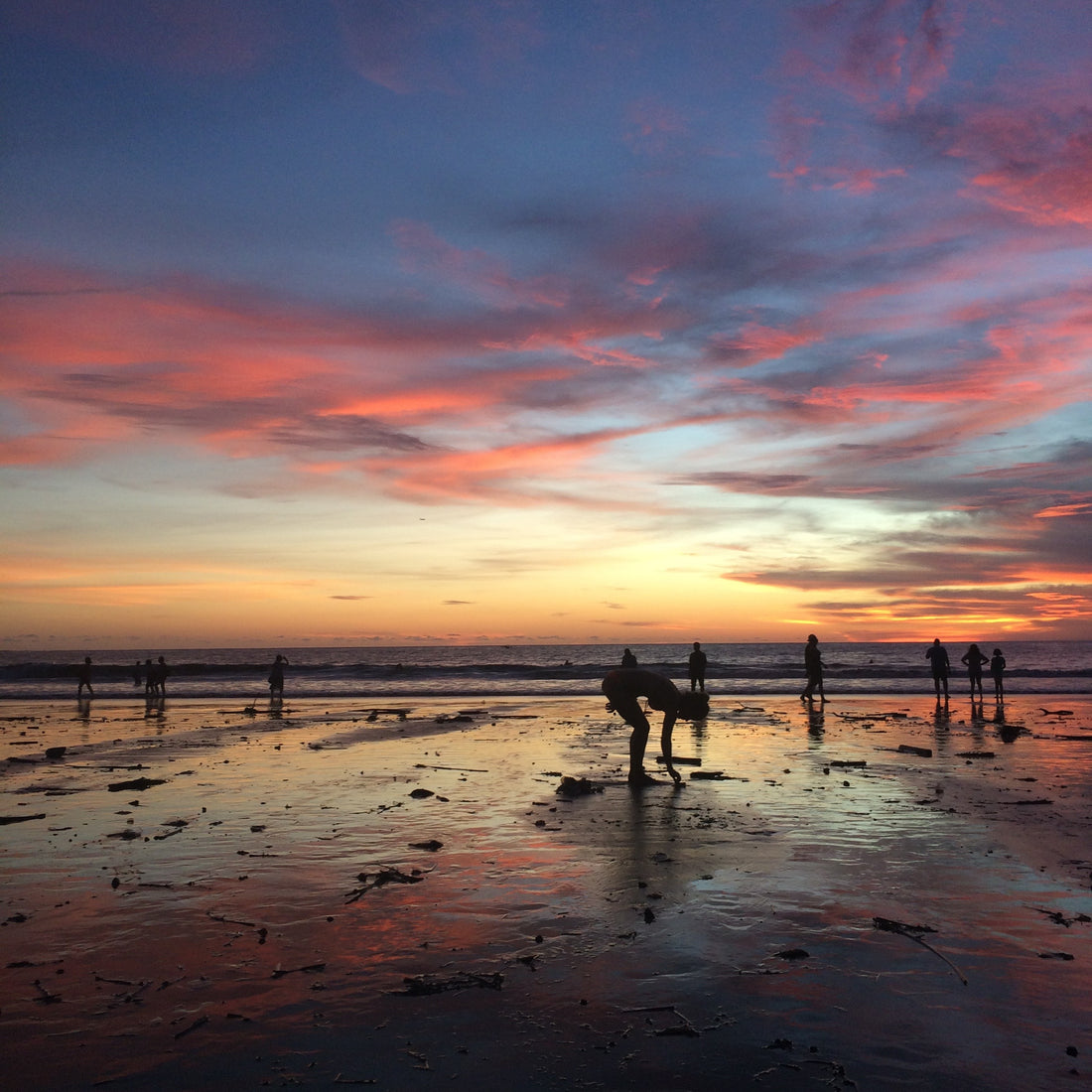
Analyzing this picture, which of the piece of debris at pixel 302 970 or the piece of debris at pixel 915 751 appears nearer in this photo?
the piece of debris at pixel 302 970

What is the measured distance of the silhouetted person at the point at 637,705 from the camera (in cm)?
1448

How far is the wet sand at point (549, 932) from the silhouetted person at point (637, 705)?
0.67 metres

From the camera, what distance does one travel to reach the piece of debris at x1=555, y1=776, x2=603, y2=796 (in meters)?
14.7

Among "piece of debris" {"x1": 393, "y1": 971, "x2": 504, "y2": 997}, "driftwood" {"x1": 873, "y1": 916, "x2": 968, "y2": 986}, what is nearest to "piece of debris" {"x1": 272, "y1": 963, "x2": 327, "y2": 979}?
"piece of debris" {"x1": 393, "y1": 971, "x2": 504, "y2": 997}

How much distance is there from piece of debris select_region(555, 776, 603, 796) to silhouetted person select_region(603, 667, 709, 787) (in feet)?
2.63

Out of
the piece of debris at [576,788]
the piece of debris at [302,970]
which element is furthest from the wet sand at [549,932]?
the piece of debris at [576,788]

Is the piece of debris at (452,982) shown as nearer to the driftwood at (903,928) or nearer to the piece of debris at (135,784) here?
the driftwood at (903,928)

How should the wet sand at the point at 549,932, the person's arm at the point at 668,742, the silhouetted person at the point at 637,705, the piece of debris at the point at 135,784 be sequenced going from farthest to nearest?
the piece of debris at the point at 135,784
the person's arm at the point at 668,742
the silhouetted person at the point at 637,705
the wet sand at the point at 549,932

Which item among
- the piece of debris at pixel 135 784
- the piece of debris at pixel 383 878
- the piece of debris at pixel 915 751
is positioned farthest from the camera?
the piece of debris at pixel 915 751

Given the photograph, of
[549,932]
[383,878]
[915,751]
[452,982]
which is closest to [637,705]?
[383,878]

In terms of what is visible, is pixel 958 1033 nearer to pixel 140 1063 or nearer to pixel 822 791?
pixel 140 1063

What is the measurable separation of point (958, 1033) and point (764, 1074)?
157cm

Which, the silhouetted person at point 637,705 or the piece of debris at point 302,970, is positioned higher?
the silhouetted person at point 637,705

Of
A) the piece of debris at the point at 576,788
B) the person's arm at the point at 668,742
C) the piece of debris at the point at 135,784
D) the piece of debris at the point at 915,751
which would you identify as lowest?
the piece of debris at the point at 135,784
